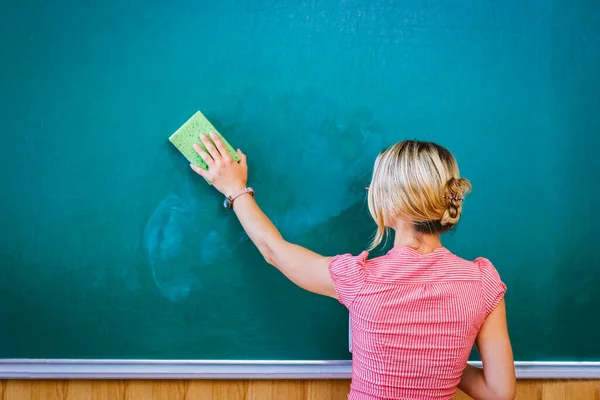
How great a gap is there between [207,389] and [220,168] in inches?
22.0

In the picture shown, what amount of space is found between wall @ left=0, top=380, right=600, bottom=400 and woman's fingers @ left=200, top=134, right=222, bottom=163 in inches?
22.2

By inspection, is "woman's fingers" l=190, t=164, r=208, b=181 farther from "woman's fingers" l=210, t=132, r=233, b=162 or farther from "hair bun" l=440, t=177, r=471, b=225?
"hair bun" l=440, t=177, r=471, b=225

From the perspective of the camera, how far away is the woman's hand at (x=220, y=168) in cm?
120

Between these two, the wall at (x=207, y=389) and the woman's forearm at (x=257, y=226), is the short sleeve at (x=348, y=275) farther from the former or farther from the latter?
the wall at (x=207, y=389)

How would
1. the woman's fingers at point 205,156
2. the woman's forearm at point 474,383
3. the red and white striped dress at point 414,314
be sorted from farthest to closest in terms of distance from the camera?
the woman's fingers at point 205,156 → the woman's forearm at point 474,383 → the red and white striped dress at point 414,314

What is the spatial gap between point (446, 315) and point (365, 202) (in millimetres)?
389

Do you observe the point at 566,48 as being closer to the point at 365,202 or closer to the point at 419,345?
the point at 365,202

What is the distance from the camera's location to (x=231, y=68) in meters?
1.23

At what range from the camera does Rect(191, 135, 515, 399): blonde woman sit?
0.98 metres

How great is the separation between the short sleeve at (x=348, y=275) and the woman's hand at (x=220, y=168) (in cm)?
31

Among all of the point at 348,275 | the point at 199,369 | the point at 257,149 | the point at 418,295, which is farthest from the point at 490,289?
the point at 199,369

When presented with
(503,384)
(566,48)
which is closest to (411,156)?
(503,384)

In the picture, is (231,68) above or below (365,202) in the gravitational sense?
above

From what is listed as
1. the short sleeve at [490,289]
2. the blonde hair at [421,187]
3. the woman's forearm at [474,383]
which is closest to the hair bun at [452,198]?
the blonde hair at [421,187]
